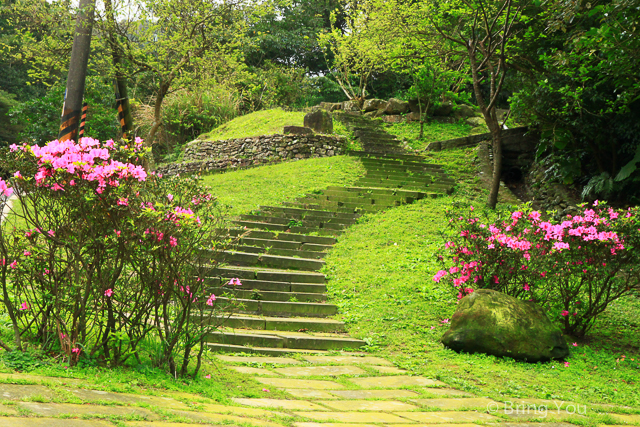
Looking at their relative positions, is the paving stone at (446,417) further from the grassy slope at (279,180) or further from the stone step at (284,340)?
the grassy slope at (279,180)

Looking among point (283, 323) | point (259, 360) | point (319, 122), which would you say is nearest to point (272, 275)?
point (283, 323)

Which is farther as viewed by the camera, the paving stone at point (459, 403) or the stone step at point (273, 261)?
the stone step at point (273, 261)

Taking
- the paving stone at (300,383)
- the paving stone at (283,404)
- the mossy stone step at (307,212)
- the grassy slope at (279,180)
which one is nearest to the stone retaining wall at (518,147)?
the grassy slope at (279,180)

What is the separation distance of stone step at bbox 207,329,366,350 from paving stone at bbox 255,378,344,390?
55.7 inches

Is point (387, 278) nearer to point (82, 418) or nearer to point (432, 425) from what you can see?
point (432, 425)

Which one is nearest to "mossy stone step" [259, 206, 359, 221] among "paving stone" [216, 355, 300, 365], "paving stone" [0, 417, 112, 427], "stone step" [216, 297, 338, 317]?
"stone step" [216, 297, 338, 317]

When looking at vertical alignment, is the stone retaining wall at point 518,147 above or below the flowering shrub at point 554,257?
above

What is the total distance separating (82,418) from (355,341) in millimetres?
4067

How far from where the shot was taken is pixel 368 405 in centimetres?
369

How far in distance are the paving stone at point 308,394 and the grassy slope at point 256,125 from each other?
45.8 feet

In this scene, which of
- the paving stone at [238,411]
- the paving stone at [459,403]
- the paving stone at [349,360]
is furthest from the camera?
the paving stone at [349,360]

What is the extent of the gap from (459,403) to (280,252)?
17.7 ft

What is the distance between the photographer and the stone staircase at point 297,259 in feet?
19.4

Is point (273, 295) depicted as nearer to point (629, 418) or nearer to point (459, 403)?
point (459, 403)
